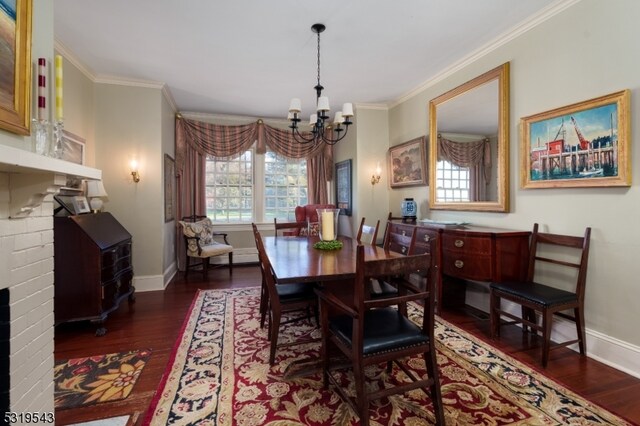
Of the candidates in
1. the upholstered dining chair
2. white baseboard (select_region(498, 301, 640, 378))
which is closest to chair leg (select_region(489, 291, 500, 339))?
white baseboard (select_region(498, 301, 640, 378))

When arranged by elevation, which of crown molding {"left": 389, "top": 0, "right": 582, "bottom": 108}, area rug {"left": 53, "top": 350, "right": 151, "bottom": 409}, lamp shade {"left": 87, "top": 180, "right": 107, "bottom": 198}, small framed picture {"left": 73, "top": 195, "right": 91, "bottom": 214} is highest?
crown molding {"left": 389, "top": 0, "right": 582, "bottom": 108}

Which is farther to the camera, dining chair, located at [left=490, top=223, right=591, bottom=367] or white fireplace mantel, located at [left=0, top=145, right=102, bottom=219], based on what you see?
dining chair, located at [left=490, top=223, right=591, bottom=367]

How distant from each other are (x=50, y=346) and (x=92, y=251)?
1.42 meters

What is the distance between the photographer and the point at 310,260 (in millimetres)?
2168

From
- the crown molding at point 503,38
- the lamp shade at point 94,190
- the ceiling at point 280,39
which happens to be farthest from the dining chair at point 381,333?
the lamp shade at point 94,190

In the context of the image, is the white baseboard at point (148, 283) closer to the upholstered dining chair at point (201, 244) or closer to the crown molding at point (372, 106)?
the upholstered dining chair at point (201, 244)

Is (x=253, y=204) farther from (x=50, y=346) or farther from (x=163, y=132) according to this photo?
(x=50, y=346)

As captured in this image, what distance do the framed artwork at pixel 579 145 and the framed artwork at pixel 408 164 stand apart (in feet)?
4.64

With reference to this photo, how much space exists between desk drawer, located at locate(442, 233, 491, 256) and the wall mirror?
50 centimetres

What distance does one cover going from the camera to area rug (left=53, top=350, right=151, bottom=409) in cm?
184

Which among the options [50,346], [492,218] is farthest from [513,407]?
[50,346]

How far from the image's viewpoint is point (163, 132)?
165 inches

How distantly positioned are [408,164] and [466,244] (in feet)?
6.03

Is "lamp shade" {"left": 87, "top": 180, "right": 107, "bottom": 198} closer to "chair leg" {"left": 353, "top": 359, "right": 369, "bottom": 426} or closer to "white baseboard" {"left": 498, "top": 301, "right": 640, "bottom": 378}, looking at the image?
"chair leg" {"left": 353, "top": 359, "right": 369, "bottom": 426}
